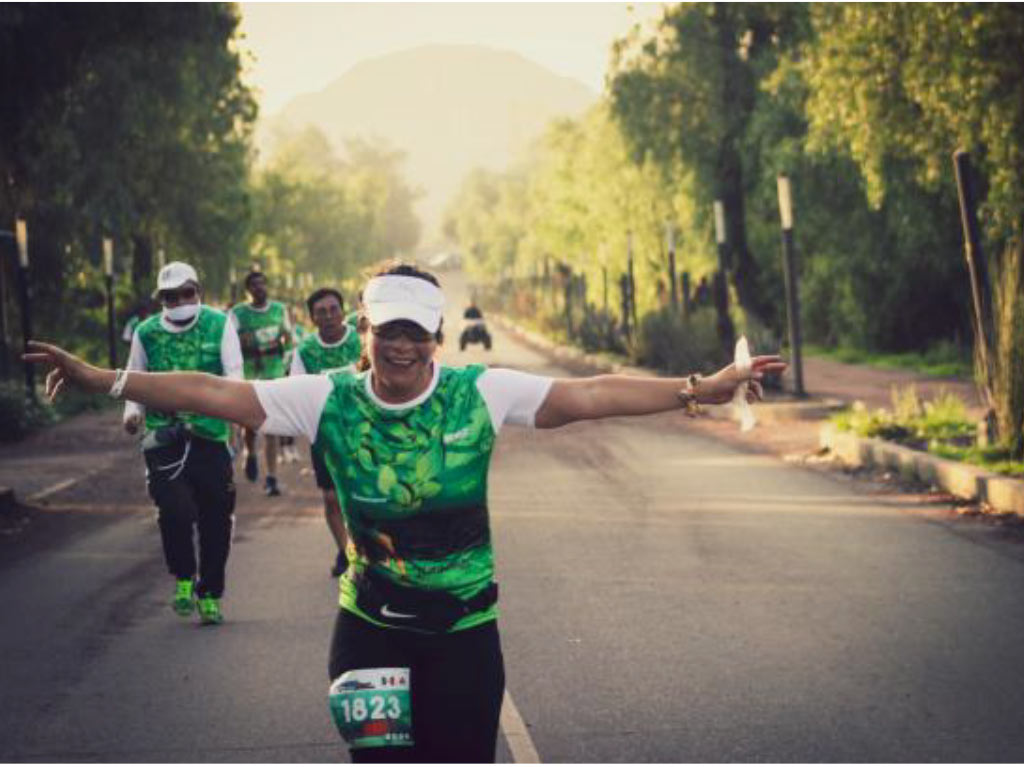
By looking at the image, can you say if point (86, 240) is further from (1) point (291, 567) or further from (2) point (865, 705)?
(2) point (865, 705)

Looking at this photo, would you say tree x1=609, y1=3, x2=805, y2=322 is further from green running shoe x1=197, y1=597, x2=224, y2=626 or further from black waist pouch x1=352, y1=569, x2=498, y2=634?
black waist pouch x1=352, y1=569, x2=498, y2=634

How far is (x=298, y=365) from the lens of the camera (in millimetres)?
A: 12000

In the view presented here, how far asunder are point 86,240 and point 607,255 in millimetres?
23073

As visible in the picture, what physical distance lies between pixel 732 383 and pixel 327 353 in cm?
725

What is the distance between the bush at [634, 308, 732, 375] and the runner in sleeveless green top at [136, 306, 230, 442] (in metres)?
20.4

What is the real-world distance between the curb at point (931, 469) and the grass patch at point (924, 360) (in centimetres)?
1088

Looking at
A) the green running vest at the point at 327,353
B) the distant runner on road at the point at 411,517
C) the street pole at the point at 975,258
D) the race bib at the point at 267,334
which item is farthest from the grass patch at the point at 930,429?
the distant runner on road at the point at 411,517

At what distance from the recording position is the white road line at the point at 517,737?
6660 mm

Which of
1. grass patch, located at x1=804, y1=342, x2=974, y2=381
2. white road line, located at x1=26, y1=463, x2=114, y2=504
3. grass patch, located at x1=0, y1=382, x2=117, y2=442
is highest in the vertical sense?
grass patch, located at x1=0, y1=382, x2=117, y2=442

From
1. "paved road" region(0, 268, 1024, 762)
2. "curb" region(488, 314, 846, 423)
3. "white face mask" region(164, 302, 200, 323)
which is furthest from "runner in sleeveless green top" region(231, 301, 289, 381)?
"white face mask" region(164, 302, 200, 323)

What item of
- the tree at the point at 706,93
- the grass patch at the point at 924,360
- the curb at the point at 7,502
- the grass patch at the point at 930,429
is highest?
the tree at the point at 706,93

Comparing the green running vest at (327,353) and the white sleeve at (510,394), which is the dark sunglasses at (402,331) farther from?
the green running vest at (327,353)

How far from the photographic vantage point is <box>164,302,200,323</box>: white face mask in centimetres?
980

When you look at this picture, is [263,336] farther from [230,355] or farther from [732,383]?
[732,383]
